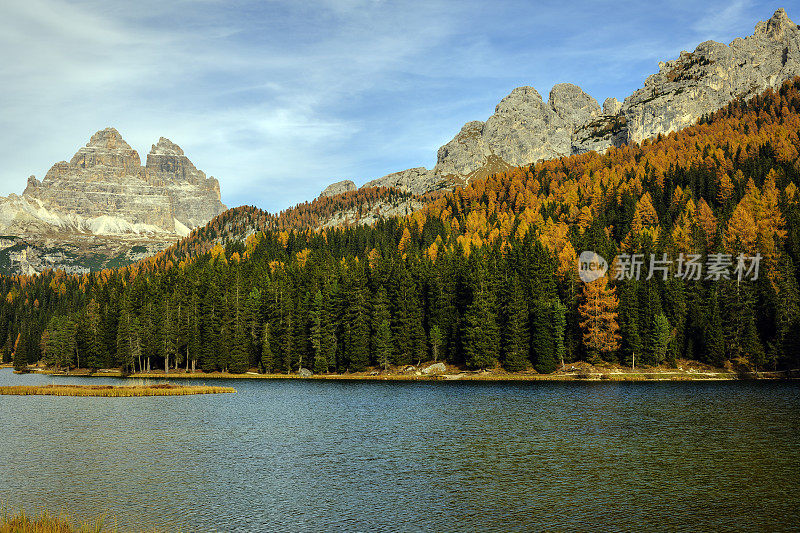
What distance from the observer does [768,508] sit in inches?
1193

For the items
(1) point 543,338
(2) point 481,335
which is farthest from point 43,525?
(1) point 543,338

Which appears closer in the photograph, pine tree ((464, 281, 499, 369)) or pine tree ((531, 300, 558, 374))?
pine tree ((531, 300, 558, 374))

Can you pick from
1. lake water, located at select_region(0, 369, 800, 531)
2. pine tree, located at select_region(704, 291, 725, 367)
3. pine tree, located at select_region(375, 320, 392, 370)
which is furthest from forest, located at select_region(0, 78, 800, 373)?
lake water, located at select_region(0, 369, 800, 531)

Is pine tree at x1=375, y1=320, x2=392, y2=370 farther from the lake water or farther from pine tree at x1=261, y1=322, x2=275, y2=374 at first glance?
the lake water

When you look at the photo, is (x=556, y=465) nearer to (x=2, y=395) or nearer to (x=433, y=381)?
(x=433, y=381)

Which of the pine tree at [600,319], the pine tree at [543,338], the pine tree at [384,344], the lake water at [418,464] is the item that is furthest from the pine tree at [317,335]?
the pine tree at [600,319]

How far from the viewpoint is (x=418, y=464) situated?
4159 centimetres

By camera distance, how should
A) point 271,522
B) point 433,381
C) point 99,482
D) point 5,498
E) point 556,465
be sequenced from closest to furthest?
point 271,522 → point 5,498 → point 99,482 → point 556,465 → point 433,381

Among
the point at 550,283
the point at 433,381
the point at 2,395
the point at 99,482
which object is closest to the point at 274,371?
the point at 433,381

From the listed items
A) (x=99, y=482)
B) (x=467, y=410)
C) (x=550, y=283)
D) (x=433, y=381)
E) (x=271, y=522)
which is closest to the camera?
(x=271, y=522)

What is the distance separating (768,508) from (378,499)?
20.9 metres

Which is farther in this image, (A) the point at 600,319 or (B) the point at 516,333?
(B) the point at 516,333

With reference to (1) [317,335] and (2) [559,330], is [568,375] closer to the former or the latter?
(2) [559,330]

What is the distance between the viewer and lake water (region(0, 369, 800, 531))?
30.0m
